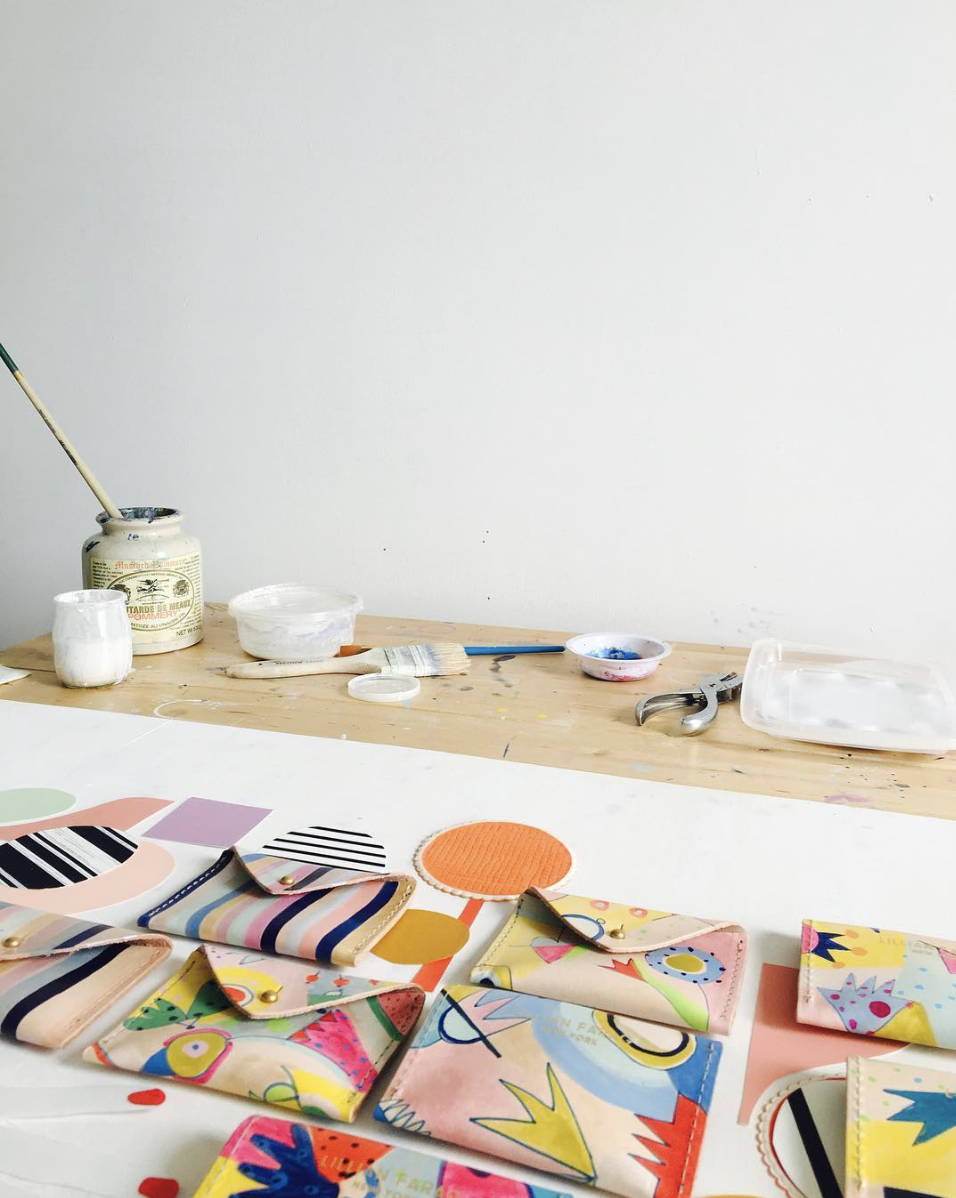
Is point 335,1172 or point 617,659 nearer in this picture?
point 335,1172

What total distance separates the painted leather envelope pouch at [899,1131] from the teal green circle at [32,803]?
588 millimetres

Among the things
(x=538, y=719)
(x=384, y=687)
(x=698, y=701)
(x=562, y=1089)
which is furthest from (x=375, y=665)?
(x=562, y=1089)

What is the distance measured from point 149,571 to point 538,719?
472 millimetres

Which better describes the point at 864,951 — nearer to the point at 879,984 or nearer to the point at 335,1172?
the point at 879,984

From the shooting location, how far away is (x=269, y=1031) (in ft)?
1.64

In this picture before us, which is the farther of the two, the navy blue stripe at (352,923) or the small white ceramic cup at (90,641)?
the small white ceramic cup at (90,641)

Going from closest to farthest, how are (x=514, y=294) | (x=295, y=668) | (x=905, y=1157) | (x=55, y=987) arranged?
(x=905, y=1157) → (x=55, y=987) → (x=295, y=668) → (x=514, y=294)

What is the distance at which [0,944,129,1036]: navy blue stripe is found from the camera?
51 cm

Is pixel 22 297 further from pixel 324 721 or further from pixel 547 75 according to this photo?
pixel 324 721

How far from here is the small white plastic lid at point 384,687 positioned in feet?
3.33

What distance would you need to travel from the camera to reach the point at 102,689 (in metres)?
1.04

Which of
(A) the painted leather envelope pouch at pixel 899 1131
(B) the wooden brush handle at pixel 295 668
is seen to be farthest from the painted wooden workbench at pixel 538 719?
(A) the painted leather envelope pouch at pixel 899 1131

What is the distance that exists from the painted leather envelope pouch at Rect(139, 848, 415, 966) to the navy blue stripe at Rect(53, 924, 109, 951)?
0.03m

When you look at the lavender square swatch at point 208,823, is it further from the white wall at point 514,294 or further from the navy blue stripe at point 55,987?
the white wall at point 514,294
